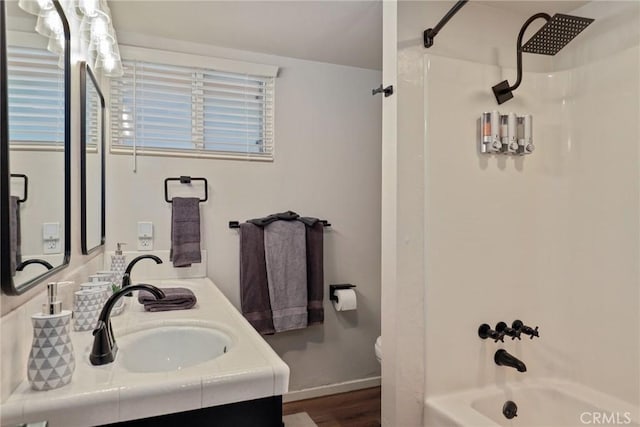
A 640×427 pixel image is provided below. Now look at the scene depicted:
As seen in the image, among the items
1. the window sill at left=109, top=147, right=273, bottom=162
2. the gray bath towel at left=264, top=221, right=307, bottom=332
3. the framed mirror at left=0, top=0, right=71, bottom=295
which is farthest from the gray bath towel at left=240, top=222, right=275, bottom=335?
the framed mirror at left=0, top=0, right=71, bottom=295

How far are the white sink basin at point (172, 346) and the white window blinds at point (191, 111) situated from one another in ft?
4.43

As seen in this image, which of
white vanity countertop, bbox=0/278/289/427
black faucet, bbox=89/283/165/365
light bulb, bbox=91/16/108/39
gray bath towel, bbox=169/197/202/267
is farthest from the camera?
gray bath towel, bbox=169/197/202/267

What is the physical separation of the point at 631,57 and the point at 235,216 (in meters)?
2.15

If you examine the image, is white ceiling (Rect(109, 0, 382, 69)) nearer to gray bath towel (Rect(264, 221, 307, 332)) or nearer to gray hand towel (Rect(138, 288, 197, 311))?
gray bath towel (Rect(264, 221, 307, 332))

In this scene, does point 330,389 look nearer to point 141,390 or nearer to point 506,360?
point 506,360

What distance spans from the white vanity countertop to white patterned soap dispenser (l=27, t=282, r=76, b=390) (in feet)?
0.06

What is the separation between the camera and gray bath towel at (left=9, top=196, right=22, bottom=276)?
0.76 metres

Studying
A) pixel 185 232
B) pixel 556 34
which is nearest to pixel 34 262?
pixel 185 232

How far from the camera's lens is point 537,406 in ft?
5.70

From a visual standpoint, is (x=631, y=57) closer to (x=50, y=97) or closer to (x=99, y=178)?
(x=50, y=97)

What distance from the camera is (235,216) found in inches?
97.8

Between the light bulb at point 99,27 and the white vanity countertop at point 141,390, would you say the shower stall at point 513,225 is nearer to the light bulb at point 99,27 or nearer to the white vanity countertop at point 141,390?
the white vanity countertop at point 141,390

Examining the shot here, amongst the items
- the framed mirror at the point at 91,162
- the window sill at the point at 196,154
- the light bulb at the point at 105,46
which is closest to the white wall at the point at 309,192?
the window sill at the point at 196,154

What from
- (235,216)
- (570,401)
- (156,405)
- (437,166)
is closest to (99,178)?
(235,216)
